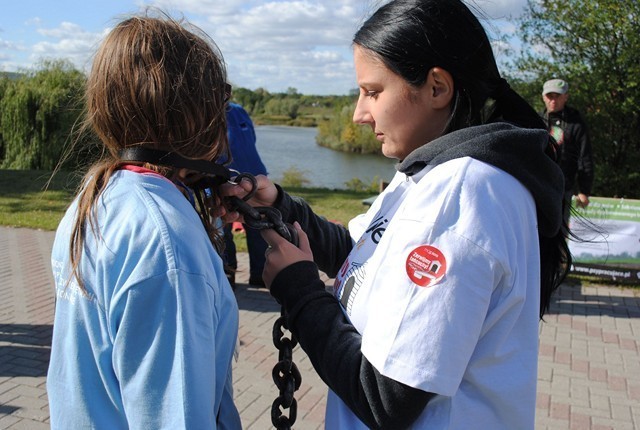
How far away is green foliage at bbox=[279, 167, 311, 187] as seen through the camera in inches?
747

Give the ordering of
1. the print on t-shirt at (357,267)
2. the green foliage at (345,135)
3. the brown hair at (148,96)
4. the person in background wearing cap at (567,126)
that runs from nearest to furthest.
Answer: the brown hair at (148,96) → the print on t-shirt at (357,267) → the person in background wearing cap at (567,126) → the green foliage at (345,135)

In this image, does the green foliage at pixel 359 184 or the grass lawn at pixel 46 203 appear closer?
the grass lawn at pixel 46 203

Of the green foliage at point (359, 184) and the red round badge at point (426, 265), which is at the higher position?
the red round badge at point (426, 265)

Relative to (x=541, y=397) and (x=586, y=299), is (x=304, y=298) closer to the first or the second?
(x=541, y=397)

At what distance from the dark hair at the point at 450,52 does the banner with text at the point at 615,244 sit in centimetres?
619

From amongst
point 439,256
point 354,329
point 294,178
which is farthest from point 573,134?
point 294,178

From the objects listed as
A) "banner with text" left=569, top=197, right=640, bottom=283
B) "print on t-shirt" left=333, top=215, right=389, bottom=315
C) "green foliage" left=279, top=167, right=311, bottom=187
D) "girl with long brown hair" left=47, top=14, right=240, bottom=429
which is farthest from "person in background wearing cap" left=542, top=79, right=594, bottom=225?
"green foliage" left=279, top=167, right=311, bottom=187

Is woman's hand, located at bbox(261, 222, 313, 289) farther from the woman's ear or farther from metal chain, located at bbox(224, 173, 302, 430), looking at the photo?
the woman's ear

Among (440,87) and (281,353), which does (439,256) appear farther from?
(281,353)

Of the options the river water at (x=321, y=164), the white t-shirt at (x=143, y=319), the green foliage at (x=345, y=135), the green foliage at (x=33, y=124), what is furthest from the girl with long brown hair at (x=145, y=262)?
the green foliage at (x=345, y=135)

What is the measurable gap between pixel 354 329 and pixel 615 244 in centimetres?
674

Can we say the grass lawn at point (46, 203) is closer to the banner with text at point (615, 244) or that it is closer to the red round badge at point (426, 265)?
the banner with text at point (615, 244)

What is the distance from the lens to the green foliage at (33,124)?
18.3m

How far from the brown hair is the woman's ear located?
507 millimetres
